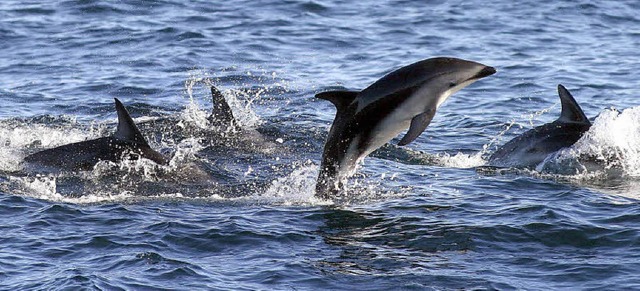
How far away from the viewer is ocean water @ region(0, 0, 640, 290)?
11.1 metres

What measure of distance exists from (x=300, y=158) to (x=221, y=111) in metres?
1.86

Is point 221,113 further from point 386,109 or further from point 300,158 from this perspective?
point 386,109

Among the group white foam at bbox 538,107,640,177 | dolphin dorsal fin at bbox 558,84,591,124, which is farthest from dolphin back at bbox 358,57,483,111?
dolphin dorsal fin at bbox 558,84,591,124

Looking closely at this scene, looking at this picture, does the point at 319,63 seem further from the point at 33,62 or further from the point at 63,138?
the point at 63,138

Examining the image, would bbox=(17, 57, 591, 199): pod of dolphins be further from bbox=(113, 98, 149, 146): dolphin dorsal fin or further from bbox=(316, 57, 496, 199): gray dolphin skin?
bbox=(113, 98, 149, 146): dolphin dorsal fin

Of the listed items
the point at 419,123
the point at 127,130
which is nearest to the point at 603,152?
the point at 419,123

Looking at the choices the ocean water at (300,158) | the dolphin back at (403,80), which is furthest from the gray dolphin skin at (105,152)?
the dolphin back at (403,80)

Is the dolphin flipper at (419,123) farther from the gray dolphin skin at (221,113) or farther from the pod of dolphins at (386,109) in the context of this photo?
the gray dolphin skin at (221,113)

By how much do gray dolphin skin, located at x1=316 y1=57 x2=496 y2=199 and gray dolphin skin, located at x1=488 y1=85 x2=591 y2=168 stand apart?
294cm

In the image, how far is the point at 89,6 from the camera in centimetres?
2934

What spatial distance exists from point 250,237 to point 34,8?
19014 mm

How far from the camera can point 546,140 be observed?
16203 millimetres

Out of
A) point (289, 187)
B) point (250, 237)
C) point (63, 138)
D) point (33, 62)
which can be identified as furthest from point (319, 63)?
point (250, 237)

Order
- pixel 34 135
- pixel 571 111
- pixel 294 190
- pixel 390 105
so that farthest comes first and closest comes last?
1. pixel 34 135
2. pixel 571 111
3. pixel 294 190
4. pixel 390 105
